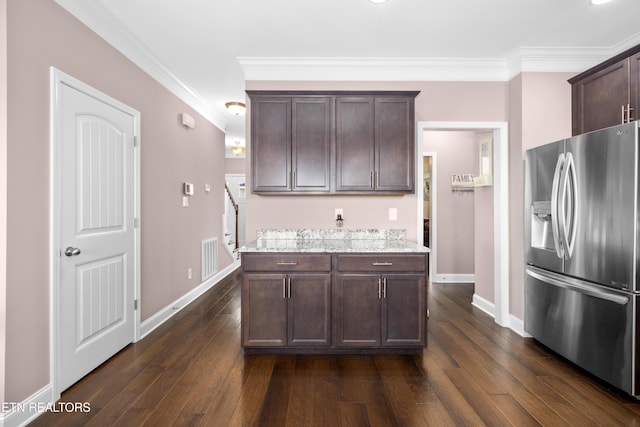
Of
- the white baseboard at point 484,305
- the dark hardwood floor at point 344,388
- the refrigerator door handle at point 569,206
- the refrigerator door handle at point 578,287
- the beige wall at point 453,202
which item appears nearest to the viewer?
the dark hardwood floor at point 344,388

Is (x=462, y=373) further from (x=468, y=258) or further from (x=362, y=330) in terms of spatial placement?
(x=468, y=258)

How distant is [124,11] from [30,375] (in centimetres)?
266

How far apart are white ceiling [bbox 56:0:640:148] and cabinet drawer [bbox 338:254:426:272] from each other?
1933 mm

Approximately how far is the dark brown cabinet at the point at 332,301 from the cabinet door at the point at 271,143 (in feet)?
2.51

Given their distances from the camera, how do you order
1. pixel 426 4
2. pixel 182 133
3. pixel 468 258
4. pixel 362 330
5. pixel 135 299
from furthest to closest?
1. pixel 468 258
2. pixel 182 133
3. pixel 135 299
4. pixel 362 330
5. pixel 426 4

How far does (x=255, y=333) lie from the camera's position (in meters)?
2.87

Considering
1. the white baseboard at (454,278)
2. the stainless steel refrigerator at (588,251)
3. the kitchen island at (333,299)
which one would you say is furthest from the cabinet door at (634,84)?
the white baseboard at (454,278)

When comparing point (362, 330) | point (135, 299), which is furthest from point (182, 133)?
point (362, 330)

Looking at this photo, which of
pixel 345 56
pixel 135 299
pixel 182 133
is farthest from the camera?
pixel 182 133

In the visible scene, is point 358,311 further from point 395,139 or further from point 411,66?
point 411,66

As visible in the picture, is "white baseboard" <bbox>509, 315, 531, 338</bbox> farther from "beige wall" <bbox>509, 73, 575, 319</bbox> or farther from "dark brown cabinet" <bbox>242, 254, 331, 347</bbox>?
"dark brown cabinet" <bbox>242, 254, 331, 347</bbox>

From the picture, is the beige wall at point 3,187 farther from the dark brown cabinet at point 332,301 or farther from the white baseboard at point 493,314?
the white baseboard at point 493,314

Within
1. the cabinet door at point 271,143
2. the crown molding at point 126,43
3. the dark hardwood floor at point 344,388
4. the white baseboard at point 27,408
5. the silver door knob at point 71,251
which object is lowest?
the dark hardwood floor at point 344,388

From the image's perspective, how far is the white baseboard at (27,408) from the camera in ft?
6.12
